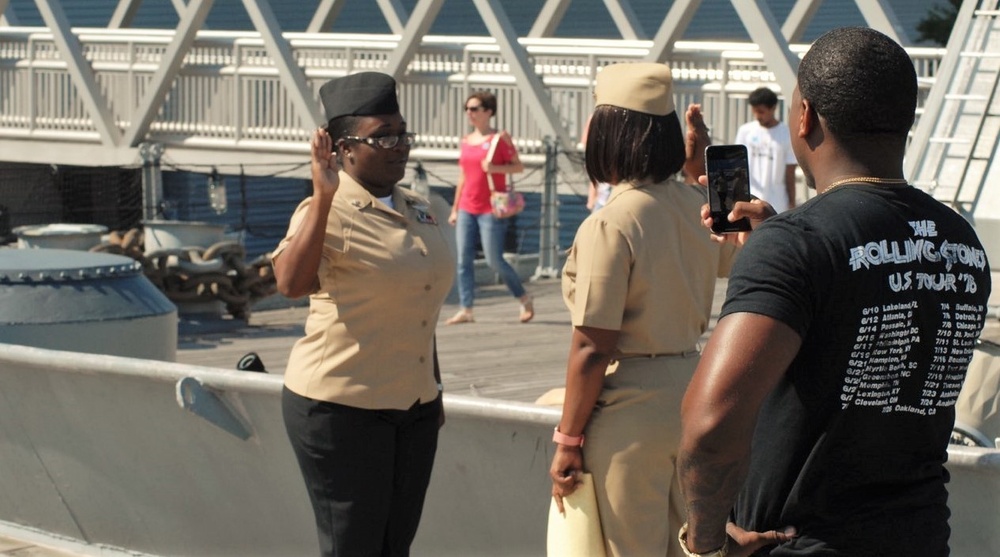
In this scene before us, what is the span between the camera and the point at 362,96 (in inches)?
184

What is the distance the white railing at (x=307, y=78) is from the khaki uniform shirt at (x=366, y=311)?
36.0 feet

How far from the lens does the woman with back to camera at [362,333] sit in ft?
14.9

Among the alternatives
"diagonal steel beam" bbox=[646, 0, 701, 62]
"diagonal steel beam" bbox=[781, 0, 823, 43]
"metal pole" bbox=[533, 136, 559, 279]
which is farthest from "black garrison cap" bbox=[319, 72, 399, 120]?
"diagonal steel beam" bbox=[781, 0, 823, 43]

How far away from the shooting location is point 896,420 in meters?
2.70

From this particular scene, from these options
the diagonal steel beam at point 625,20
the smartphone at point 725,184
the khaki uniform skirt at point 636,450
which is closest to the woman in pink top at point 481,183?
the khaki uniform skirt at point 636,450

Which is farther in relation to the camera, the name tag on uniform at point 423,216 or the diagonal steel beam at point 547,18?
the diagonal steel beam at point 547,18

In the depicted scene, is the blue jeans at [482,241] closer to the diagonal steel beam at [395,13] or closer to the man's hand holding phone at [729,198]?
the man's hand holding phone at [729,198]

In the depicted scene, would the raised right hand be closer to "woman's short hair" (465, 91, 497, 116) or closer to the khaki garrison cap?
the khaki garrison cap

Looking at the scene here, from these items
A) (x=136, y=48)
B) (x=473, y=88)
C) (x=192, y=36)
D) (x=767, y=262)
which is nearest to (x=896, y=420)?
(x=767, y=262)

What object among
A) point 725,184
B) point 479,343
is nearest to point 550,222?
point 479,343

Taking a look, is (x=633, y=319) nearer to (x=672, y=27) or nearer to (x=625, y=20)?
(x=672, y=27)

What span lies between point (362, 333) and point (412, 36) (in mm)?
13737

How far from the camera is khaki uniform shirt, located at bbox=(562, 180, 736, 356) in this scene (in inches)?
157

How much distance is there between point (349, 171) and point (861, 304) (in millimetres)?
2342
